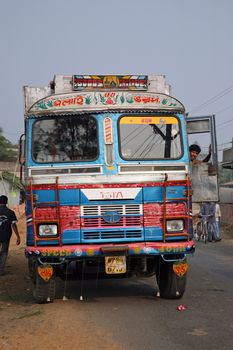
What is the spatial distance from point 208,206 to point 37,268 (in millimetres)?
13946

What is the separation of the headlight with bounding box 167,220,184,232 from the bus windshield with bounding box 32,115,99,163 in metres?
1.46

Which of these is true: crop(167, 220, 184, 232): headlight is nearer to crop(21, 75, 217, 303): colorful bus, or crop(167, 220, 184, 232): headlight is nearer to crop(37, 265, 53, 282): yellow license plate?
crop(21, 75, 217, 303): colorful bus

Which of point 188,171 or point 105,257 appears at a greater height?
point 188,171

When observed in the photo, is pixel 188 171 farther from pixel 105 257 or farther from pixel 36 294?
pixel 36 294

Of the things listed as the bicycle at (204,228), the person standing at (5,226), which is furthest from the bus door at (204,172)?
the bicycle at (204,228)

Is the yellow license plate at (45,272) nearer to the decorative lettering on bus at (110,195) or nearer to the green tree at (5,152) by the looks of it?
the decorative lettering on bus at (110,195)

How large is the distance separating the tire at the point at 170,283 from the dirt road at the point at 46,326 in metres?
1.35

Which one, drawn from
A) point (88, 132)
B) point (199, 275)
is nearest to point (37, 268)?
point (88, 132)

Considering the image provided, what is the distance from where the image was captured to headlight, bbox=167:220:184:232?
7.28 meters

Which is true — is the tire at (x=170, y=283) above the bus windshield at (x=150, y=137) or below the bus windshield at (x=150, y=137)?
below

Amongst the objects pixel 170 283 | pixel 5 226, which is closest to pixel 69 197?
pixel 170 283

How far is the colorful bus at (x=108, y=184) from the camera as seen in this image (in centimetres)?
720

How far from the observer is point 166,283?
7.92 meters

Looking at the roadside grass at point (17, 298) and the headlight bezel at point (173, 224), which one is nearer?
the headlight bezel at point (173, 224)
